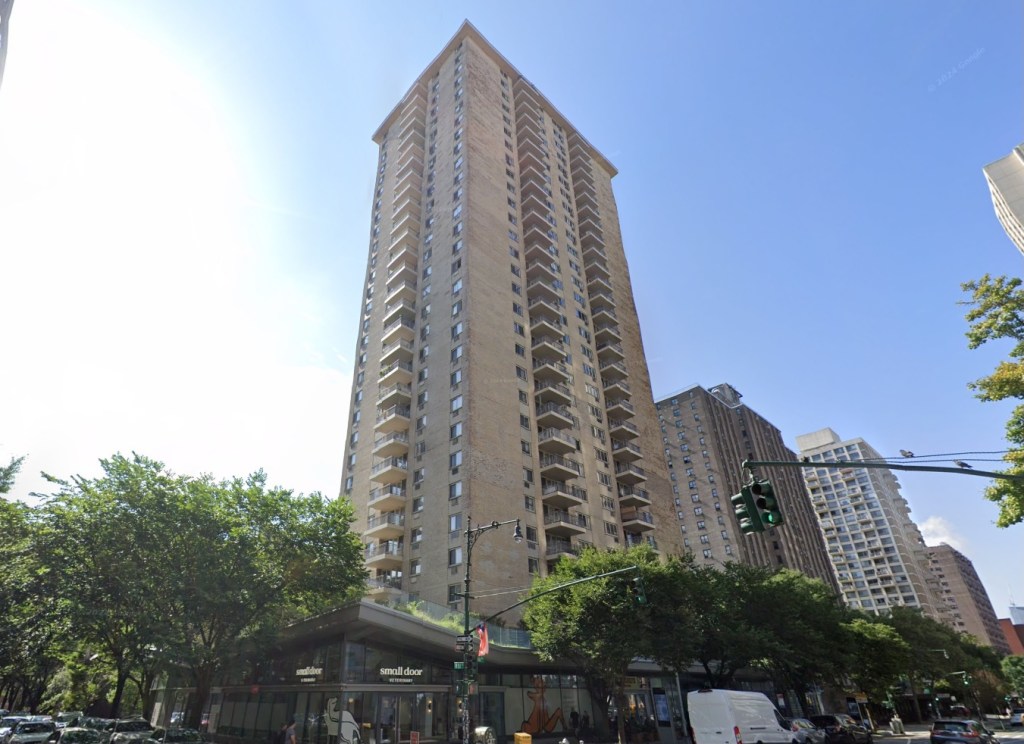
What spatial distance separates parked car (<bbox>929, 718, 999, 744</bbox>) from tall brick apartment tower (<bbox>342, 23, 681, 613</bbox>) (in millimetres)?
24919

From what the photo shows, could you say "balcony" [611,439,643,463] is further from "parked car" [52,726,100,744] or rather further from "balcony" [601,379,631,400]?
"parked car" [52,726,100,744]

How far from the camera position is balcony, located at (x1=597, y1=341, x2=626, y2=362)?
215ft

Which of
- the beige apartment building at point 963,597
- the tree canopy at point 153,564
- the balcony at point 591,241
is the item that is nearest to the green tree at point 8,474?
the tree canopy at point 153,564

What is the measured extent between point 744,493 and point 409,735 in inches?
922

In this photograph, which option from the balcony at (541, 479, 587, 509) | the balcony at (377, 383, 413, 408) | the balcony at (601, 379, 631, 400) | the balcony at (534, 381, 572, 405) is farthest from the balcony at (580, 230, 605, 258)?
the balcony at (541, 479, 587, 509)

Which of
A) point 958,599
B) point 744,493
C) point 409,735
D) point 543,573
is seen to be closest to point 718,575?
point 543,573

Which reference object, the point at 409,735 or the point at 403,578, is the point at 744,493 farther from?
the point at 403,578

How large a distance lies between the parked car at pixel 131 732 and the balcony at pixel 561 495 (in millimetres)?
30325

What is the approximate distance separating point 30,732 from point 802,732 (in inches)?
1487

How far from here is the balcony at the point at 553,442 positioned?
1988 inches

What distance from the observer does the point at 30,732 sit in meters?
25.9

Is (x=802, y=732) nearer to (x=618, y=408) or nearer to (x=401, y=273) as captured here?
(x=618, y=408)

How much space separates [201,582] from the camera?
83.3ft

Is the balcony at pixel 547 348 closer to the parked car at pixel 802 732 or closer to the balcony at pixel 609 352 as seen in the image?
the balcony at pixel 609 352
